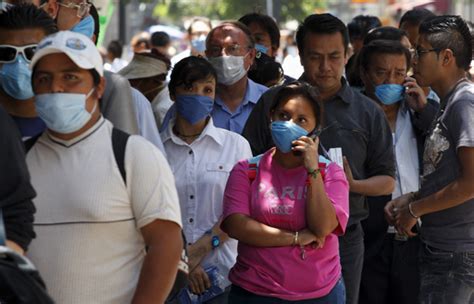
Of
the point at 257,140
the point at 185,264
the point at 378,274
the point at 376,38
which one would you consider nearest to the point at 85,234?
the point at 185,264

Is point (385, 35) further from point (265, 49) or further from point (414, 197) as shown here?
point (414, 197)

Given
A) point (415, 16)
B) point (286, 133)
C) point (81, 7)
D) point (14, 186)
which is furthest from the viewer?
point (415, 16)

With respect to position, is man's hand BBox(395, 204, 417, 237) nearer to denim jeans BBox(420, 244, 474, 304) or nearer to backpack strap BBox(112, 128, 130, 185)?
denim jeans BBox(420, 244, 474, 304)

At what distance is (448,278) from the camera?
625 centimetres

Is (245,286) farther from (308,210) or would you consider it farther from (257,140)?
(257,140)

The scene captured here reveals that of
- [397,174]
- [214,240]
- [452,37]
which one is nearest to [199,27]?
[397,174]

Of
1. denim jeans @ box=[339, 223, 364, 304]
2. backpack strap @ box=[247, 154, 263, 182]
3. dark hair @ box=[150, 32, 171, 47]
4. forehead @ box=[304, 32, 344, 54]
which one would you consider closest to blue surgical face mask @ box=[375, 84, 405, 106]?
forehead @ box=[304, 32, 344, 54]

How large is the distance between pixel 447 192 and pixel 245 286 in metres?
1.39

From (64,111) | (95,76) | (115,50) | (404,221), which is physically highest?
(95,76)

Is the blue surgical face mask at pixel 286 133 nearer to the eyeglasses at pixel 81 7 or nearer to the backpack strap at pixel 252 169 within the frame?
the backpack strap at pixel 252 169

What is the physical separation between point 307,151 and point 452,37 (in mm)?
1580

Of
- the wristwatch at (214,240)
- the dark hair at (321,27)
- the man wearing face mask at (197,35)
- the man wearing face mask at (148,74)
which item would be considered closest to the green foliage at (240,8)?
the man wearing face mask at (197,35)

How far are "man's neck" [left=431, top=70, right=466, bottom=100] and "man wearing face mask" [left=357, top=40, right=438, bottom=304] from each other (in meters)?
0.89

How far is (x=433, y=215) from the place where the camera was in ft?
21.1
